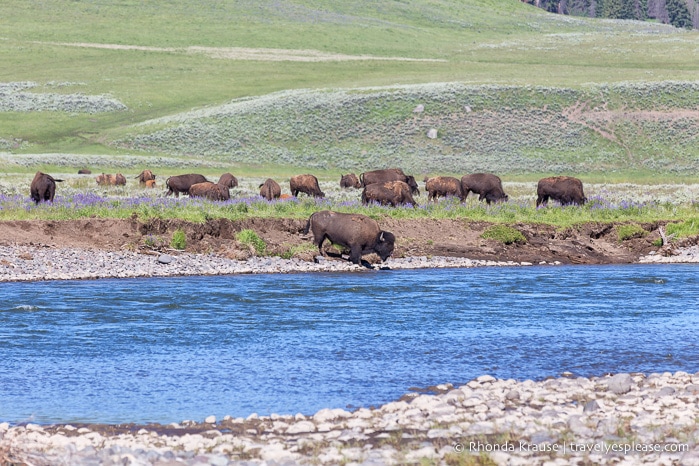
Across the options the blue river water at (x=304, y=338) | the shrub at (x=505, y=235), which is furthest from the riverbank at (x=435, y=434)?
the shrub at (x=505, y=235)

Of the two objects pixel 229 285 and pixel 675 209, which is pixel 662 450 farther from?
pixel 675 209

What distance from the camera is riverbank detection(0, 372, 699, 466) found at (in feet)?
28.3

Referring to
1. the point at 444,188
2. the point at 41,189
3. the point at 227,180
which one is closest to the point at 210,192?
the point at 41,189

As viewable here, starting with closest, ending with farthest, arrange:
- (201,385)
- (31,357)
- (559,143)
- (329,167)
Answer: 1. (201,385)
2. (31,357)
3. (329,167)
4. (559,143)

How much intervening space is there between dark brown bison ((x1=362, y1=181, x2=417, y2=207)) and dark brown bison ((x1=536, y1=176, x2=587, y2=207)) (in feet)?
16.5

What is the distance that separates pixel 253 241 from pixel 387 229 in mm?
3957

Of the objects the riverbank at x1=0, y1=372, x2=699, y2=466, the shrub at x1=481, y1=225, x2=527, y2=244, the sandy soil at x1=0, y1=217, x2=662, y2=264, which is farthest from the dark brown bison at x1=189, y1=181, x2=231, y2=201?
the riverbank at x1=0, y1=372, x2=699, y2=466

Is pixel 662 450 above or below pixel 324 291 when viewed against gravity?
above

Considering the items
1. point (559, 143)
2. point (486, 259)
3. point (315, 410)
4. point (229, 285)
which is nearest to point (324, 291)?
point (229, 285)

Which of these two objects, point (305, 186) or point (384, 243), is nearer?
point (384, 243)

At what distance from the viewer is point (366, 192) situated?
1238 inches

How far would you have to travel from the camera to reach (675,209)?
103ft

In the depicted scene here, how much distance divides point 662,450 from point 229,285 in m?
13.5

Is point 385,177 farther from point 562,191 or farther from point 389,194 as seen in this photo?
point 389,194
